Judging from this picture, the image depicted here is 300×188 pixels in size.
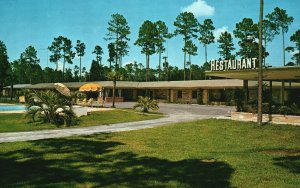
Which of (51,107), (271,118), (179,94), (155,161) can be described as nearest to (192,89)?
(179,94)

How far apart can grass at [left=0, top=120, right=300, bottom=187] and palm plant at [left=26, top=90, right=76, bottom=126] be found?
5.08 meters

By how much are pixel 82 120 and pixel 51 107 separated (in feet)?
8.78

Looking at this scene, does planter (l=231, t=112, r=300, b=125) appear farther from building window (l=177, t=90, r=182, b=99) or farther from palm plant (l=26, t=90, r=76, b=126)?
building window (l=177, t=90, r=182, b=99)

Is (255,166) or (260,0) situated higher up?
(260,0)

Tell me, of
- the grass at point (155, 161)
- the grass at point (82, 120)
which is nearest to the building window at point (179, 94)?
the grass at point (82, 120)

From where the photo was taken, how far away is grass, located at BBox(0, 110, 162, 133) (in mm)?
18866

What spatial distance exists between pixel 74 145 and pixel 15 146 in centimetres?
230

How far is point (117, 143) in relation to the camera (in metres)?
14.0

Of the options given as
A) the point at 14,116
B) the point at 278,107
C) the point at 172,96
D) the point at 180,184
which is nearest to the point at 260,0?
the point at 278,107

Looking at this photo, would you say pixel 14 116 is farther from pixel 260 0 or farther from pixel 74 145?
pixel 260 0

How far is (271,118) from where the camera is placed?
894 inches

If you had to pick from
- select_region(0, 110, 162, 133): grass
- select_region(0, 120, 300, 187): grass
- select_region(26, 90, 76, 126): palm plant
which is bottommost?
select_region(0, 120, 300, 187): grass

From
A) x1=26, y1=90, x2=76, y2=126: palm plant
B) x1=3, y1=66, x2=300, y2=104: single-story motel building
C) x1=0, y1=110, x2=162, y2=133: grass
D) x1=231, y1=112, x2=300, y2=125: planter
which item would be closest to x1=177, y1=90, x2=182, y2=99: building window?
x1=3, y1=66, x2=300, y2=104: single-story motel building

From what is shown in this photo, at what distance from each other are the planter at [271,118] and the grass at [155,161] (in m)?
4.96
